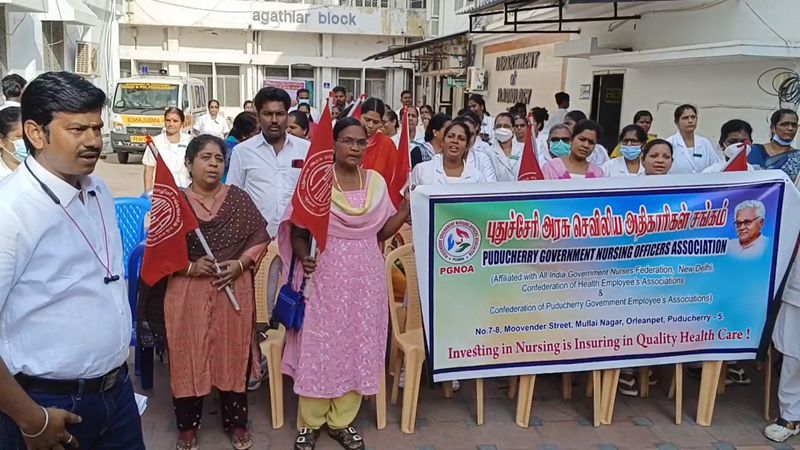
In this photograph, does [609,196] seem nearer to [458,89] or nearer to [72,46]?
[72,46]

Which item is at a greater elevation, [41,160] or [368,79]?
[368,79]

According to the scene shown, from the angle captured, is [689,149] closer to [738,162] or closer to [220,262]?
[738,162]

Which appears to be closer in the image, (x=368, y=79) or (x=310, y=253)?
(x=310, y=253)

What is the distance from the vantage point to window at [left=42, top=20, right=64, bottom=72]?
1462cm

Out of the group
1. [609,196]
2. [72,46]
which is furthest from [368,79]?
[609,196]

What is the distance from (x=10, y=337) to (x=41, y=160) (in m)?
0.44

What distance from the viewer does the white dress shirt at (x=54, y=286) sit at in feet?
4.99

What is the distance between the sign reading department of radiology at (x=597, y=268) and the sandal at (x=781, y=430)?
1.35 feet

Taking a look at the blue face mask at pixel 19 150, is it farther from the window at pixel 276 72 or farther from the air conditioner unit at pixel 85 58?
the window at pixel 276 72

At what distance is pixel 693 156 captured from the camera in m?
5.45

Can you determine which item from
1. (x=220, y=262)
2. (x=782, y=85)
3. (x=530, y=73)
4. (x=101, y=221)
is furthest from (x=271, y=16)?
(x=101, y=221)

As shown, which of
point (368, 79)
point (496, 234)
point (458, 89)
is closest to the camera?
point (496, 234)

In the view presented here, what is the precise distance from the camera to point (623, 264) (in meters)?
3.29

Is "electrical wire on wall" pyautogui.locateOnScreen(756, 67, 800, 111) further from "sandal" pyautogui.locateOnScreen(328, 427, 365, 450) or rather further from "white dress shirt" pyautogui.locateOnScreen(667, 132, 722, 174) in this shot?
"sandal" pyautogui.locateOnScreen(328, 427, 365, 450)
